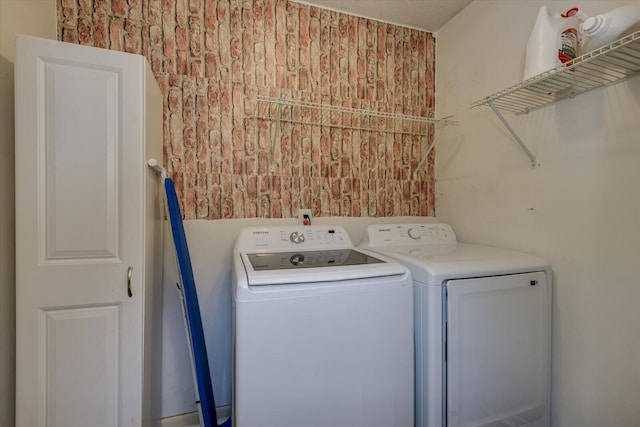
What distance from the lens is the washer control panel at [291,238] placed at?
1.61 metres

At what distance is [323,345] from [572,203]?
1316mm

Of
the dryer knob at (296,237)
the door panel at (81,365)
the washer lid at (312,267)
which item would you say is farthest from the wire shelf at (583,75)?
the door panel at (81,365)

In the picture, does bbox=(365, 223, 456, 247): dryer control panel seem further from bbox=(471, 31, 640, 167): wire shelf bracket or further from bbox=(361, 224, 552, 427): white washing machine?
bbox=(471, 31, 640, 167): wire shelf bracket

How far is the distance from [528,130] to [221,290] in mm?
1959

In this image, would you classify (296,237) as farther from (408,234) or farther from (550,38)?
(550,38)

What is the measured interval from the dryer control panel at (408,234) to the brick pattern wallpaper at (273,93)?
284 millimetres

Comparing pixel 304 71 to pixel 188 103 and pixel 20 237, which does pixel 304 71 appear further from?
pixel 20 237

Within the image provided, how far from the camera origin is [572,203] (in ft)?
4.41

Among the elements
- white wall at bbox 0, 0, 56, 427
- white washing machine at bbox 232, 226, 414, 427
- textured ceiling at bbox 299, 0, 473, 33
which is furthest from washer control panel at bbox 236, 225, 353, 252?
textured ceiling at bbox 299, 0, 473, 33

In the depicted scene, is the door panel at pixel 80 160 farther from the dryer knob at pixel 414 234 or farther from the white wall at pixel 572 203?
the white wall at pixel 572 203

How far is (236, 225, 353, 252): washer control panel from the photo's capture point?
1.61m

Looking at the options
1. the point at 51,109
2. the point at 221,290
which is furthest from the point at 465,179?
the point at 51,109

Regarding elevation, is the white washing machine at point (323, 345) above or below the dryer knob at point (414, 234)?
below

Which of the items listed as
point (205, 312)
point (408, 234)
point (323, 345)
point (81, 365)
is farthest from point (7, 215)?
point (408, 234)
